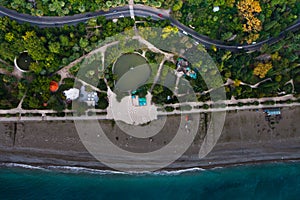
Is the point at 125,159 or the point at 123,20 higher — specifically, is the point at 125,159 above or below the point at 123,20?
below

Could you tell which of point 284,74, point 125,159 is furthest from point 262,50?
point 125,159

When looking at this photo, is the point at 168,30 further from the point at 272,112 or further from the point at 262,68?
the point at 272,112

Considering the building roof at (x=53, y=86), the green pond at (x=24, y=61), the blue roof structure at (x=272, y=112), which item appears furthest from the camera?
the blue roof structure at (x=272, y=112)

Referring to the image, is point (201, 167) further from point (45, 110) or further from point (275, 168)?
point (45, 110)

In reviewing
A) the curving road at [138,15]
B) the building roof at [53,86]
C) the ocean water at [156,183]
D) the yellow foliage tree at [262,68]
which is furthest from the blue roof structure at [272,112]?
the building roof at [53,86]

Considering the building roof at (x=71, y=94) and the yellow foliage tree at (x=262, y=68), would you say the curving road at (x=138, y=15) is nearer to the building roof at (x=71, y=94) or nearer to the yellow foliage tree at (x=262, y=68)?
the yellow foliage tree at (x=262, y=68)

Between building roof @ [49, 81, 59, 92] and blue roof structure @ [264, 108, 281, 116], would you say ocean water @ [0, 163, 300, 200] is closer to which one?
blue roof structure @ [264, 108, 281, 116]
